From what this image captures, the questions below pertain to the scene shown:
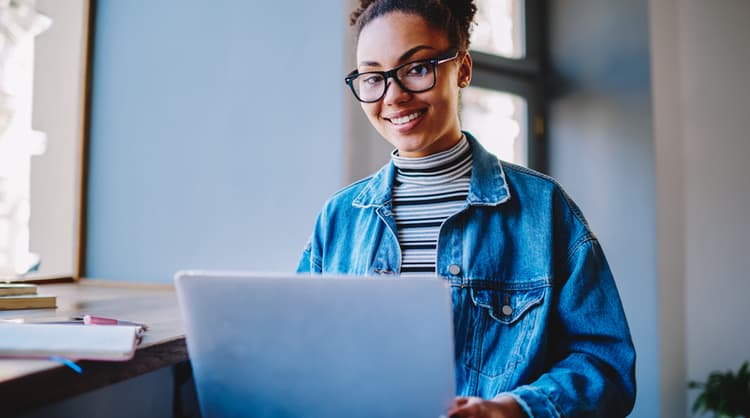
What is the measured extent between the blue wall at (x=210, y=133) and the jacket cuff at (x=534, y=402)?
76 centimetres

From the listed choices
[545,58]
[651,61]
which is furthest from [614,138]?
[545,58]

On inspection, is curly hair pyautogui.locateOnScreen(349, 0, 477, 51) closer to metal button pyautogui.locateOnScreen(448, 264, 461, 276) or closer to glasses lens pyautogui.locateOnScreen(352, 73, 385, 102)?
glasses lens pyautogui.locateOnScreen(352, 73, 385, 102)

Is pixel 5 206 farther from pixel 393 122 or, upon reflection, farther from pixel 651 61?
pixel 651 61

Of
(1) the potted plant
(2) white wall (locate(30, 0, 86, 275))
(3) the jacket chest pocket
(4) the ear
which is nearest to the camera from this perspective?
(3) the jacket chest pocket

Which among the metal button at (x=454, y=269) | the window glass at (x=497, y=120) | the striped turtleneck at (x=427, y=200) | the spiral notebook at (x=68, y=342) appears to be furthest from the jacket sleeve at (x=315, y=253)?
the window glass at (x=497, y=120)

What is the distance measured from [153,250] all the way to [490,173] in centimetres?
110

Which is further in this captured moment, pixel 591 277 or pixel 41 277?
pixel 41 277

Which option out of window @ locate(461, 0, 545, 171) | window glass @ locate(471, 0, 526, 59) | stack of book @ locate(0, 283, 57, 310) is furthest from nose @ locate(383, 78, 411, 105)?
window glass @ locate(471, 0, 526, 59)

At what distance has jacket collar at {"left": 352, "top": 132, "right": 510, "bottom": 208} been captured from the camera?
88cm

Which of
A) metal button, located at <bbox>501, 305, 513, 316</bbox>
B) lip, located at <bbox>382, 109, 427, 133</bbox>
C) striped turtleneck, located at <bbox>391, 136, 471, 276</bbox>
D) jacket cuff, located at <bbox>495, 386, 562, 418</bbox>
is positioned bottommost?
jacket cuff, located at <bbox>495, 386, 562, 418</bbox>

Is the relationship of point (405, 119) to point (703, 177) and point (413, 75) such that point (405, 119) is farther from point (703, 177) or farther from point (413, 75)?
point (703, 177)

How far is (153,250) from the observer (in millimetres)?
1602

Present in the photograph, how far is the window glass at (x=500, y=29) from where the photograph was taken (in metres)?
2.22

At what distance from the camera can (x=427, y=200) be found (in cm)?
93
